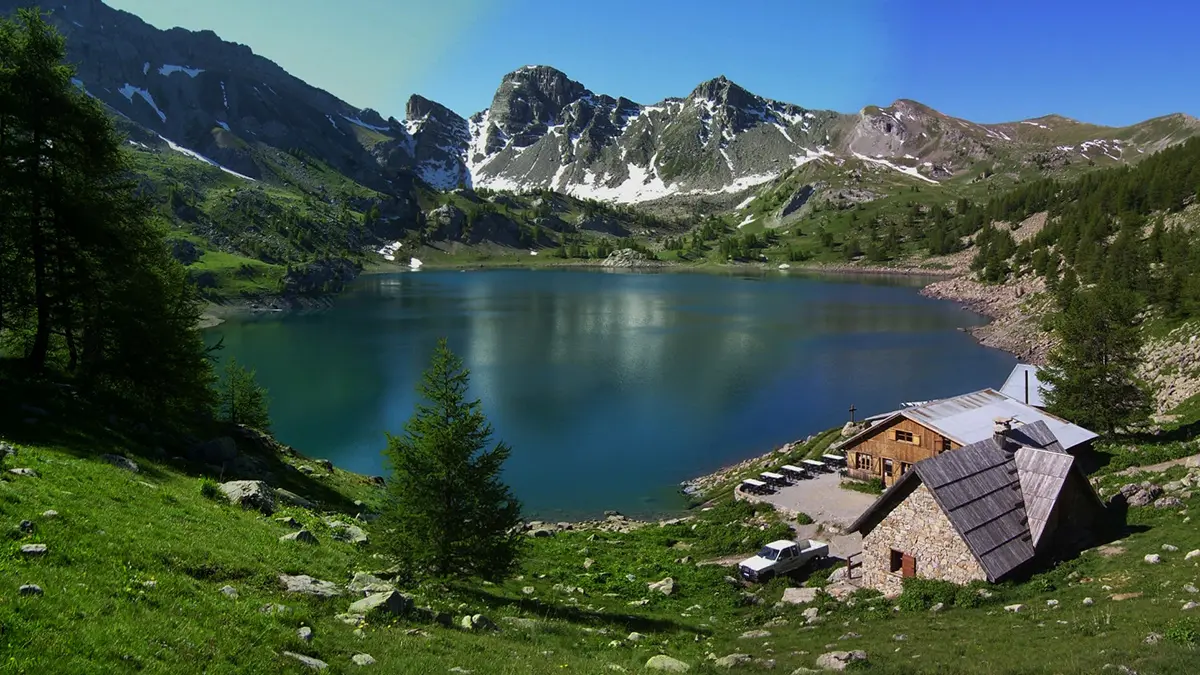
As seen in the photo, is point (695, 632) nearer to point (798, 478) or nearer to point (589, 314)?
point (798, 478)

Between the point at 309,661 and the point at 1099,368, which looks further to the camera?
the point at 1099,368

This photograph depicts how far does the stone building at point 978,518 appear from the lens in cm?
1966

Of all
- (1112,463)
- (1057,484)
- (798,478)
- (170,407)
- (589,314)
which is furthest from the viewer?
(589,314)

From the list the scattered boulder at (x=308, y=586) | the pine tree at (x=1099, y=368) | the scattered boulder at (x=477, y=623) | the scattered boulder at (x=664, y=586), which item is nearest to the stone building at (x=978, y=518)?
the scattered boulder at (x=664, y=586)

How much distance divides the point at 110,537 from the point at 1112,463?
37.1 meters

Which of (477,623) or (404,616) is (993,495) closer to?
(477,623)

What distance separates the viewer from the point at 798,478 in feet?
126

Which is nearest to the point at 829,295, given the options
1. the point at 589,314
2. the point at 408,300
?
the point at 589,314

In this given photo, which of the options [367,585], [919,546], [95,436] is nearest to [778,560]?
[919,546]

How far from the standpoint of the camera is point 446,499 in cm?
1878

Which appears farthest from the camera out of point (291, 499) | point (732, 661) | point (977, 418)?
point (977, 418)

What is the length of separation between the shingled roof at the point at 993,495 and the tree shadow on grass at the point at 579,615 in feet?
25.3

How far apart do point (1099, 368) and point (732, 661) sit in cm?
3087

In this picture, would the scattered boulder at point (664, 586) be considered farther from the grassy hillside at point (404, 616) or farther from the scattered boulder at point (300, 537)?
the scattered boulder at point (300, 537)
